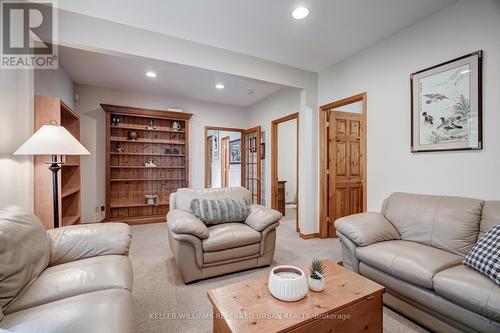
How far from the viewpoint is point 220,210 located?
2.56 metres

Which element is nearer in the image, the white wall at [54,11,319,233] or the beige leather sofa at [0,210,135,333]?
the beige leather sofa at [0,210,135,333]

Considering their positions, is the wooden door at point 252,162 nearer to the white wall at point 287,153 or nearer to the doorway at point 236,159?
the doorway at point 236,159

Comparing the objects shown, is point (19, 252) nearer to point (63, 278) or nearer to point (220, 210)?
point (63, 278)

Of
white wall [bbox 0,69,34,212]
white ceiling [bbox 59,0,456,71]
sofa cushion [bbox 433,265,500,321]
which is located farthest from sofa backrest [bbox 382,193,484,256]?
white wall [bbox 0,69,34,212]

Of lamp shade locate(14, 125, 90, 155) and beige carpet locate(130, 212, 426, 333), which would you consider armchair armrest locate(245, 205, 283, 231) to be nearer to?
beige carpet locate(130, 212, 426, 333)

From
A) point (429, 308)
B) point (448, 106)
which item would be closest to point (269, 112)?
point (448, 106)

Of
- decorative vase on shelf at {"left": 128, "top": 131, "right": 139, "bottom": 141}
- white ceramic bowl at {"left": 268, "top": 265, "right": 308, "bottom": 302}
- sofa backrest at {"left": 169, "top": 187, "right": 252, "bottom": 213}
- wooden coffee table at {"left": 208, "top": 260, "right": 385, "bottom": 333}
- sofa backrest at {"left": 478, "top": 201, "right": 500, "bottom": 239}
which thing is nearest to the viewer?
wooden coffee table at {"left": 208, "top": 260, "right": 385, "bottom": 333}

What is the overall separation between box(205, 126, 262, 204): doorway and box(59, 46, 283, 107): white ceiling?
2.94 ft

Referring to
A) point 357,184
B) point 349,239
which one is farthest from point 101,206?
point 357,184

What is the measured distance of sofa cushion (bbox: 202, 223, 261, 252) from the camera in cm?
218

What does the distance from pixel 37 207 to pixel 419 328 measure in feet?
12.2

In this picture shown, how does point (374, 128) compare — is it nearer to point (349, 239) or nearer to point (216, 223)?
point (349, 239)

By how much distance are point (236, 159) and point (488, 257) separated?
5.18 meters

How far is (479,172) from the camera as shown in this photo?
6.49 ft
